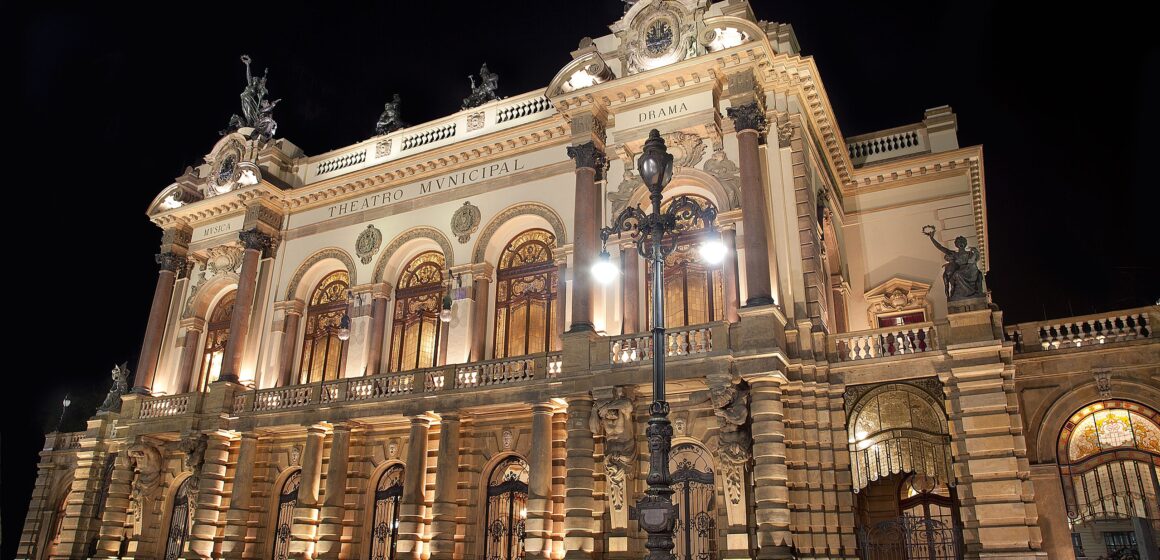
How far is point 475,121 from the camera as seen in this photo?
25922mm

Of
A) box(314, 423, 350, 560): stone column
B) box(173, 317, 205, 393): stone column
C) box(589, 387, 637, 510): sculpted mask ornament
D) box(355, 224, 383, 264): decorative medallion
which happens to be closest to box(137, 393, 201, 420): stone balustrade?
box(173, 317, 205, 393): stone column

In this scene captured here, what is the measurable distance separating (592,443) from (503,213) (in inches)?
318

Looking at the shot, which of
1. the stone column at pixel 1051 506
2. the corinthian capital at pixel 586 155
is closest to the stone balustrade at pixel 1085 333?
the stone column at pixel 1051 506

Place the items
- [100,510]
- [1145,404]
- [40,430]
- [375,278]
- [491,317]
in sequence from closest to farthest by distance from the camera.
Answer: [1145,404]
[491,317]
[375,278]
[100,510]
[40,430]

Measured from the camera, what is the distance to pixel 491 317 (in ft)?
78.2

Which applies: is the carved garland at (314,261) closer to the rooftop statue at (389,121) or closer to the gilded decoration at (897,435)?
the rooftop statue at (389,121)

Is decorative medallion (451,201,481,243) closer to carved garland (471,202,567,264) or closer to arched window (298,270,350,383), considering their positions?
carved garland (471,202,567,264)

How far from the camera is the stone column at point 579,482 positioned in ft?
59.7

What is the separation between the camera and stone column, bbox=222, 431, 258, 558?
77.5ft

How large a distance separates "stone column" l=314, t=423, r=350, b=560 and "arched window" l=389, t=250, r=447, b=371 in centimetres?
287

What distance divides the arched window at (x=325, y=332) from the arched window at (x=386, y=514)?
416 centimetres

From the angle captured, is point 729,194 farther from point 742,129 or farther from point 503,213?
point 503,213

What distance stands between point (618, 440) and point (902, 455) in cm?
638

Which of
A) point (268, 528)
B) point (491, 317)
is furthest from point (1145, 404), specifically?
point (268, 528)
